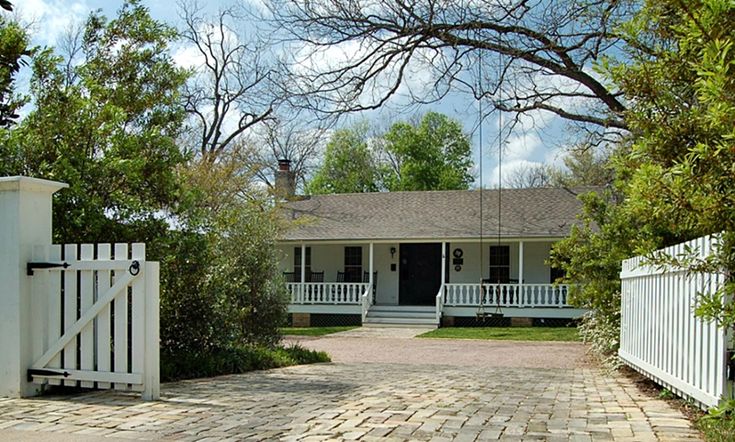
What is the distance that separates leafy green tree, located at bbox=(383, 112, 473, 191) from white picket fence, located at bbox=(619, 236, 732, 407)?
1574 inches

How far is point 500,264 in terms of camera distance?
83.3 feet

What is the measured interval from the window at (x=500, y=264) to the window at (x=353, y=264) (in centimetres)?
494

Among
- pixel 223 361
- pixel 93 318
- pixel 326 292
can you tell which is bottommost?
pixel 326 292

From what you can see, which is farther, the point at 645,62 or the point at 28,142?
the point at 28,142

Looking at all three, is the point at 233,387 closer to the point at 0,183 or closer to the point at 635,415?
the point at 0,183

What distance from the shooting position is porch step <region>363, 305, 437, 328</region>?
2311 cm

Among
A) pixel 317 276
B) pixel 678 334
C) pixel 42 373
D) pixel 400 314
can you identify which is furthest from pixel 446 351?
pixel 317 276

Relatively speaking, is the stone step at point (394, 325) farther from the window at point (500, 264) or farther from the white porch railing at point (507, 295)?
the window at point (500, 264)

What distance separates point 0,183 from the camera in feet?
19.8

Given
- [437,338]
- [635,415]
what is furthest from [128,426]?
[437,338]

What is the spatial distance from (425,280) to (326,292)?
361 cm

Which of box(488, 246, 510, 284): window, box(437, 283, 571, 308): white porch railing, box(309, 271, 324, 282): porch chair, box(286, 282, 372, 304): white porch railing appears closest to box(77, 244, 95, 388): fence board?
box(437, 283, 571, 308): white porch railing

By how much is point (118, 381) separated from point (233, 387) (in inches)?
55.3

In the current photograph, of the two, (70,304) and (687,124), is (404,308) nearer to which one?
(70,304)
